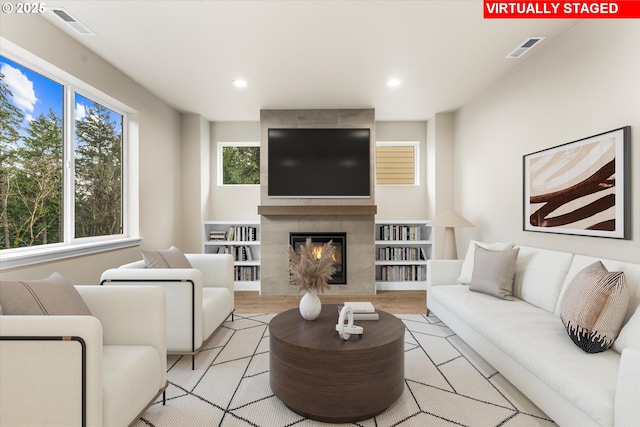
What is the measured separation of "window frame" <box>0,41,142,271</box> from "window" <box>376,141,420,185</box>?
353 centimetres

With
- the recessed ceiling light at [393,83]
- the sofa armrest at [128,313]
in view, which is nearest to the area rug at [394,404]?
the sofa armrest at [128,313]

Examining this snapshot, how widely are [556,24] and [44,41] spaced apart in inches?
155

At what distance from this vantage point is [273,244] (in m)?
4.98

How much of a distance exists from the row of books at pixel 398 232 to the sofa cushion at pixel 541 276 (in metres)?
2.25

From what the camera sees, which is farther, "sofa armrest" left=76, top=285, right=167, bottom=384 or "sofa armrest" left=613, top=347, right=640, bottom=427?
"sofa armrest" left=76, top=285, right=167, bottom=384

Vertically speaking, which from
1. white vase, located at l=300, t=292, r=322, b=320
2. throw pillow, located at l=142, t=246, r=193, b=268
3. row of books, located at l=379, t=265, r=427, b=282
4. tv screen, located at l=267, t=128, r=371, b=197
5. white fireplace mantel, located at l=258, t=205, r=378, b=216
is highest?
tv screen, located at l=267, t=128, r=371, b=197

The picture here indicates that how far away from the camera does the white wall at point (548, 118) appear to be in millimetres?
2273

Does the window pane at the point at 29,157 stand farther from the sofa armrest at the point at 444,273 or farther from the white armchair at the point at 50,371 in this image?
the sofa armrest at the point at 444,273

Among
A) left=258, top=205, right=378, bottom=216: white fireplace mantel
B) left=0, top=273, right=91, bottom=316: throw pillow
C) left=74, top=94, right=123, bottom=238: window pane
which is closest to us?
left=0, top=273, right=91, bottom=316: throw pillow

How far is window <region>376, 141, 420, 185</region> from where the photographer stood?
5.55 metres

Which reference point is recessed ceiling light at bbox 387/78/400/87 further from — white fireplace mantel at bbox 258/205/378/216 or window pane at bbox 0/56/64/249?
window pane at bbox 0/56/64/249

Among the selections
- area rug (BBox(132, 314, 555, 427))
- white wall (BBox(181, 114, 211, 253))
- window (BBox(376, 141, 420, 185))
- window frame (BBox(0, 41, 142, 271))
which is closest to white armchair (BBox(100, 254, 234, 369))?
area rug (BBox(132, 314, 555, 427))

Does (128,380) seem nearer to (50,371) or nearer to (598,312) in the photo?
(50,371)

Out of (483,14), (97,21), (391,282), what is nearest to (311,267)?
(483,14)
